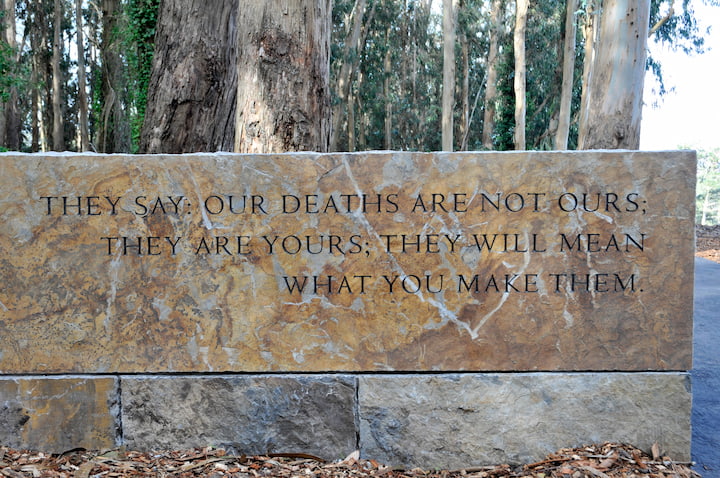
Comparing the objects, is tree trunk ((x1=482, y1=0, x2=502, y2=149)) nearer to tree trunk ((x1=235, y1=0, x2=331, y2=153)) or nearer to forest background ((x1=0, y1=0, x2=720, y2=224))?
forest background ((x1=0, y1=0, x2=720, y2=224))

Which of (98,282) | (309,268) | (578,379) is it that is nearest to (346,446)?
(309,268)

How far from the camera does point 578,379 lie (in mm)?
3193

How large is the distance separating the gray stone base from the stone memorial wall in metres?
0.01

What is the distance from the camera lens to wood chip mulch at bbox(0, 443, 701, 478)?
3029 millimetres

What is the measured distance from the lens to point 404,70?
95.8 ft

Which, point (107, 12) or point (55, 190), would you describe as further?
point (107, 12)

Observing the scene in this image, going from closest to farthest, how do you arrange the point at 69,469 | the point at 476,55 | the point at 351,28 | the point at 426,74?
the point at 69,469 < the point at 351,28 < the point at 476,55 < the point at 426,74

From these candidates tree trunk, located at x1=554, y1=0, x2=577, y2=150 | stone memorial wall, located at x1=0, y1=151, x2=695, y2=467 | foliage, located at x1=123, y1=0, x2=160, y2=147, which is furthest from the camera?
tree trunk, located at x1=554, y1=0, x2=577, y2=150

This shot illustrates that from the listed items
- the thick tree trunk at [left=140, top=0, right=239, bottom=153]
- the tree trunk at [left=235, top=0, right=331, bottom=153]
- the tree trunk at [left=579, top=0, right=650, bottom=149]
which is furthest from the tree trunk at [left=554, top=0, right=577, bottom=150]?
the tree trunk at [left=235, top=0, right=331, bottom=153]

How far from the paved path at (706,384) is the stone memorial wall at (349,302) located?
0.27 m

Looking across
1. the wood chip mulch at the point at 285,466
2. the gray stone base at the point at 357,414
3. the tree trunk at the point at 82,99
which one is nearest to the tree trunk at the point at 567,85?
the gray stone base at the point at 357,414

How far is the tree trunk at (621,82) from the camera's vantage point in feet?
20.5

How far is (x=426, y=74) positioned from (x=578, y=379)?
30.6 meters

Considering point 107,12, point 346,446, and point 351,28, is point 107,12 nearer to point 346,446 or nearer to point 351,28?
point 351,28
